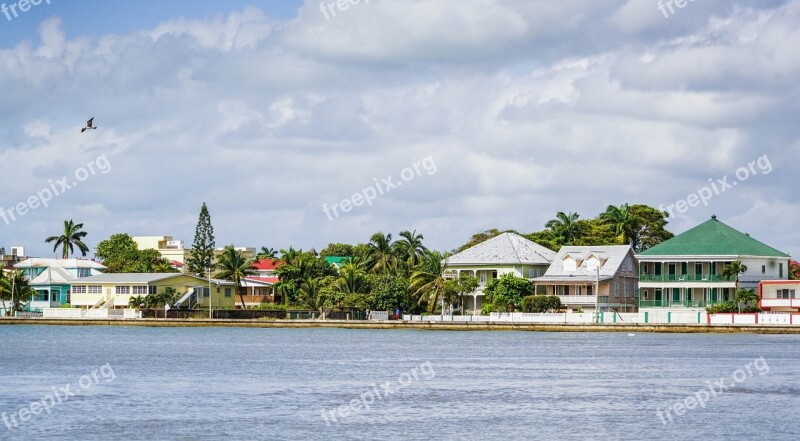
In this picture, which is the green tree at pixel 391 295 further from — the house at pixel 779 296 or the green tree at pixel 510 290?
the house at pixel 779 296

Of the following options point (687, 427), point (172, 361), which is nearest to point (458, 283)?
point (172, 361)

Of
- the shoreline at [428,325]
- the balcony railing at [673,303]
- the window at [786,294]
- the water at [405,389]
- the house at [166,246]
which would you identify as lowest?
the water at [405,389]

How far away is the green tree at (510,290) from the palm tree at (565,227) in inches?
819

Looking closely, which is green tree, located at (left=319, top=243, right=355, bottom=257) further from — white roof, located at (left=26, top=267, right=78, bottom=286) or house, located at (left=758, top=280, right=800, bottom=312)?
house, located at (left=758, top=280, right=800, bottom=312)

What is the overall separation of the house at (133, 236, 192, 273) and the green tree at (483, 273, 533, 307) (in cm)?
7810

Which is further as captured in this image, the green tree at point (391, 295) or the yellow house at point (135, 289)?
the yellow house at point (135, 289)

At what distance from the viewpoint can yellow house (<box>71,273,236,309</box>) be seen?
343 feet

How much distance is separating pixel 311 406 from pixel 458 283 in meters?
57.4

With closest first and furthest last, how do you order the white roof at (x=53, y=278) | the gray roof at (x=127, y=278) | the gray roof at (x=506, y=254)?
the gray roof at (x=506, y=254) < the gray roof at (x=127, y=278) < the white roof at (x=53, y=278)

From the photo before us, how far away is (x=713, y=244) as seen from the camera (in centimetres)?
9225

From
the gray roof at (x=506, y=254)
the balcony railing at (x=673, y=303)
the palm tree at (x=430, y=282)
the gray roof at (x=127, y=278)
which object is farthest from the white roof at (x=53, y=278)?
the balcony railing at (x=673, y=303)

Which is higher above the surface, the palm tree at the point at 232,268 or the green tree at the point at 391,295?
the palm tree at the point at 232,268

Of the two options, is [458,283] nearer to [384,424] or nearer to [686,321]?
[686,321]

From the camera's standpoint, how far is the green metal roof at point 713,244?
9144 cm
